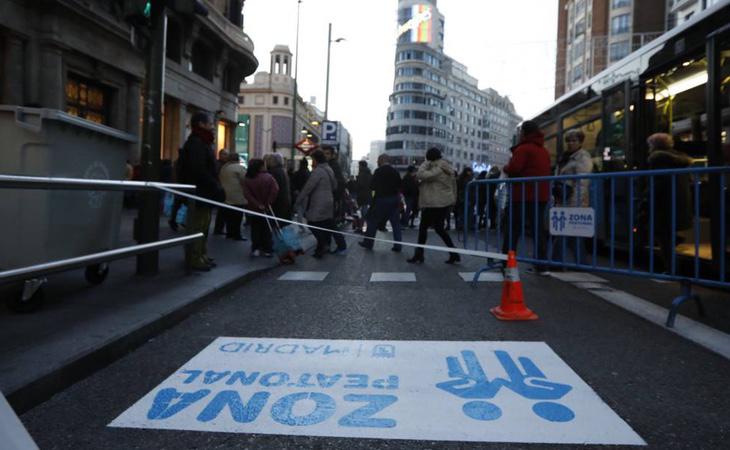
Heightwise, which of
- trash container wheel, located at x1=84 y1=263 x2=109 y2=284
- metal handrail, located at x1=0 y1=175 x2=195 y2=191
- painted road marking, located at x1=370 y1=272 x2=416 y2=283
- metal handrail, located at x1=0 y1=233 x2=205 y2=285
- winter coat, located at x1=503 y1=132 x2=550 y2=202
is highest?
winter coat, located at x1=503 y1=132 x2=550 y2=202

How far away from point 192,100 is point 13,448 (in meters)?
23.9

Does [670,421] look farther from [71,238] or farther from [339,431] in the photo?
[71,238]

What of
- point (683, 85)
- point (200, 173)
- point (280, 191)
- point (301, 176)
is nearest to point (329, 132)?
point (301, 176)

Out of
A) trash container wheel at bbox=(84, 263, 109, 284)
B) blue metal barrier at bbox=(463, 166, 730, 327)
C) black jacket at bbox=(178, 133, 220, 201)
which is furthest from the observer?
black jacket at bbox=(178, 133, 220, 201)

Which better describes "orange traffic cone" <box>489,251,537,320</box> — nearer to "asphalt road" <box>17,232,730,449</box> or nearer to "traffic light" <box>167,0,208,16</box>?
"asphalt road" <box>17,232,730,449</box>

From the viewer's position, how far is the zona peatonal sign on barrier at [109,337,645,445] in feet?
8.29

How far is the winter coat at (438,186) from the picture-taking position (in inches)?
342

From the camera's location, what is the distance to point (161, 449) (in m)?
2.34

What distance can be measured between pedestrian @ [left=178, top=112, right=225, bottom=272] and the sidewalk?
0.31 metres

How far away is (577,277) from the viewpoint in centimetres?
710

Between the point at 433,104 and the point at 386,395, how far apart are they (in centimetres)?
11699

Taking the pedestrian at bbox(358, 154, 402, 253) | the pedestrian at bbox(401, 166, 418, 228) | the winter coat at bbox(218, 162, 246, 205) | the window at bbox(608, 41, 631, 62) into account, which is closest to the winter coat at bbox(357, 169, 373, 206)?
the pedestrian at bbox(401, 166, 418, 228)

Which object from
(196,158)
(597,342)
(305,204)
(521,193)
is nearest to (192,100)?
(305,204)

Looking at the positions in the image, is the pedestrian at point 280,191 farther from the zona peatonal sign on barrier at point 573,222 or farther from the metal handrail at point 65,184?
the zona peatonal sign on barrier at point 573,222
